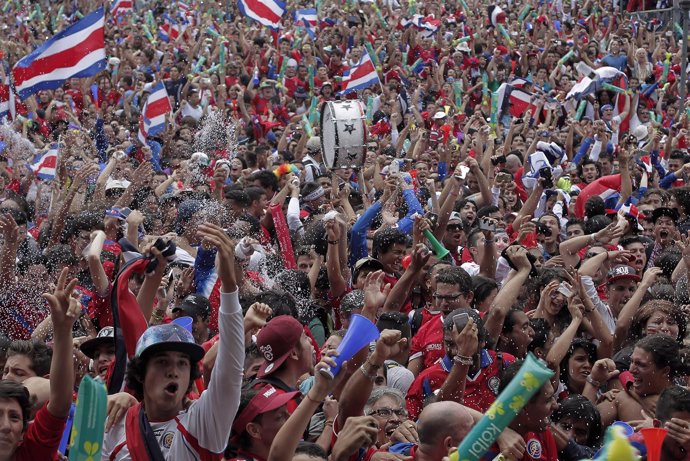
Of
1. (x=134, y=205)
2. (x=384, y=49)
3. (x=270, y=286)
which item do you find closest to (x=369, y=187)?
(x=134, y=205)

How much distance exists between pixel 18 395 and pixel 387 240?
3.91 m

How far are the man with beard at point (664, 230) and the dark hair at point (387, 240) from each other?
7.34 feet

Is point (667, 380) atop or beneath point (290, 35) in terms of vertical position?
atop

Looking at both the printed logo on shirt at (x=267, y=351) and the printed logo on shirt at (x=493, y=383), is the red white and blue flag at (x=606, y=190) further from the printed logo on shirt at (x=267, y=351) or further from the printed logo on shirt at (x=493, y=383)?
the printed logo on shirt at (x=267, y=351)

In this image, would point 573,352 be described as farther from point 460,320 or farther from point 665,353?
point 460,320

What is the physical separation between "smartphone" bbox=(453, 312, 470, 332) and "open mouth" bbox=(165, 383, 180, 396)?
6.46 ft

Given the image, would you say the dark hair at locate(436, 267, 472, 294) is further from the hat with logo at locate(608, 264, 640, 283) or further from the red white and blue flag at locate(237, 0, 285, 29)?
the red white and blue flag at locate(237, 0, 285, 29)

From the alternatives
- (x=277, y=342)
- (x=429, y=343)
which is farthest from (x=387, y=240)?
(x=277, y=342)

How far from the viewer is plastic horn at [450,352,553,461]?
2840 mm

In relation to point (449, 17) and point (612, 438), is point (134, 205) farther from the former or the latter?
point (449, 17)

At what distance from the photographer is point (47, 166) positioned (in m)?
11.6

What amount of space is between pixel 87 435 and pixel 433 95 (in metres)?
15.9

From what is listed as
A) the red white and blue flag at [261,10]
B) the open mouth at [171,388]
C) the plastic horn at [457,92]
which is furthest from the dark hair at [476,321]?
the red white and blue flag at [261,10]

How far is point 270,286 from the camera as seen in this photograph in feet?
25.2
